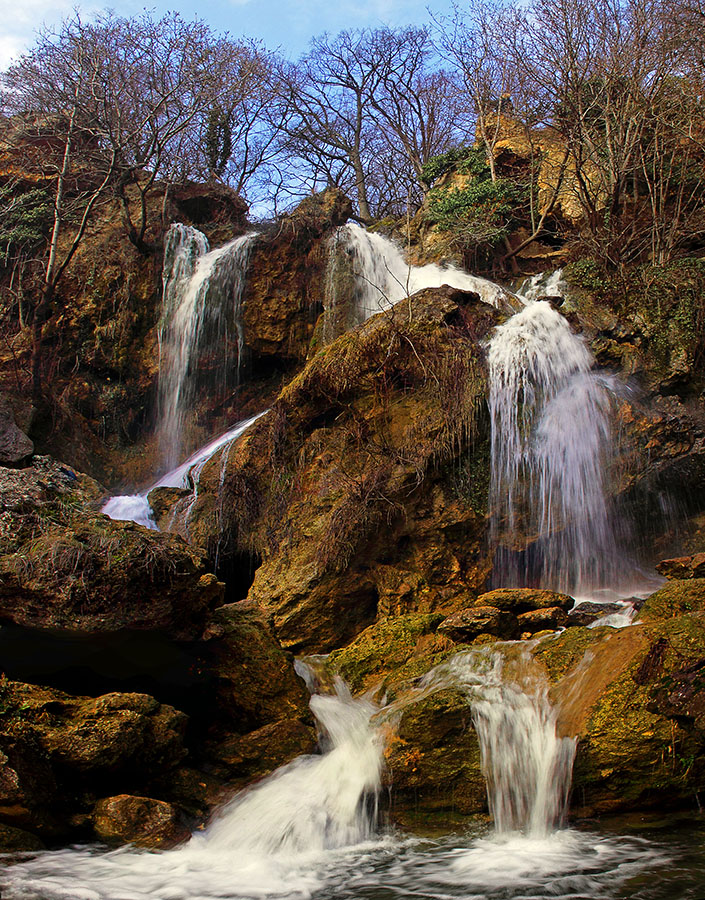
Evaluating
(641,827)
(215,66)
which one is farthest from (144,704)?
(215,66)

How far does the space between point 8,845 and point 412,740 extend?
2800 millimetres

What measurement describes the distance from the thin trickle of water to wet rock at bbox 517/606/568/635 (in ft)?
3.46

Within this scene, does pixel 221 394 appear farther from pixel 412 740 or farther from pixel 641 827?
pixel 641 827

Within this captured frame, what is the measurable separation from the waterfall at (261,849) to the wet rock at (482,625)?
121cm

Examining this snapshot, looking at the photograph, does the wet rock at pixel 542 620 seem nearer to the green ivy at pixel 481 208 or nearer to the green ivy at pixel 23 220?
the green ivy at pixel 481 208

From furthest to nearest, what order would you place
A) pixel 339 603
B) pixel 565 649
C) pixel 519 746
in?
1. pixel 339 603
2. pixel 565 649
3. pixel 519 746

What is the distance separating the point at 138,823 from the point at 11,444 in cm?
825

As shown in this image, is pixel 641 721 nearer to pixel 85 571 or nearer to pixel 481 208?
pixel 85 571

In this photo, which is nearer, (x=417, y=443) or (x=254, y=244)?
(x=417, y=443)

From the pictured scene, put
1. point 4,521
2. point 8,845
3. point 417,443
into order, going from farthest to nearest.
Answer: point 417,443 → point 4,521 → point 8,845

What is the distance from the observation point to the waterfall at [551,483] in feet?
30.6

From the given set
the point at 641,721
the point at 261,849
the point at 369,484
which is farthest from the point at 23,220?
the point at 641,721

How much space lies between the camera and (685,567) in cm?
750

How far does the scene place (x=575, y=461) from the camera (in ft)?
31.2
